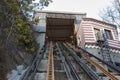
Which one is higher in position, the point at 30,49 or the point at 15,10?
the point at 15,10

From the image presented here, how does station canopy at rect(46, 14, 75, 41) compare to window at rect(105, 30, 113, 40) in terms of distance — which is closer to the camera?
window at rect(105, 30, 113, 40)

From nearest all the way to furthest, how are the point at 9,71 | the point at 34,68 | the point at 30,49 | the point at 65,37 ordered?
the point at 9,71, the point at 34,68, the point at 30,49, the point at 65,37

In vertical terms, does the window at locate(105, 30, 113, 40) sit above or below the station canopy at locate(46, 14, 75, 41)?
below

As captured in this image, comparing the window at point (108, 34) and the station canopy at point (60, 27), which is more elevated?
the station canopy at point (60, 27)

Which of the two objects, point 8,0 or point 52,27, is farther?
point 52,27

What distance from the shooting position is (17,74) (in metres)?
7.62

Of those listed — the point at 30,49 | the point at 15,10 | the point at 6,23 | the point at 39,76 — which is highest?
the point at 15,10

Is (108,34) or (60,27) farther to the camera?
(60,27)

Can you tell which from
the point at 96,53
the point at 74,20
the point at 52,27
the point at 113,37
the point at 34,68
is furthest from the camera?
the point at 52,27

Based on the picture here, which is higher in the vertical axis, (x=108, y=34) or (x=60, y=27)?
(x=60, y=27)

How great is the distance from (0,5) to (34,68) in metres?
3.08

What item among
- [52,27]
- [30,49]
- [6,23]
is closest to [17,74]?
[6,23]

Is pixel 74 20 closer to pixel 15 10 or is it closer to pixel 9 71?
pixel 15 10

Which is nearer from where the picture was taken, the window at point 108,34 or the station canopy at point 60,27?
the window at point 108,34
